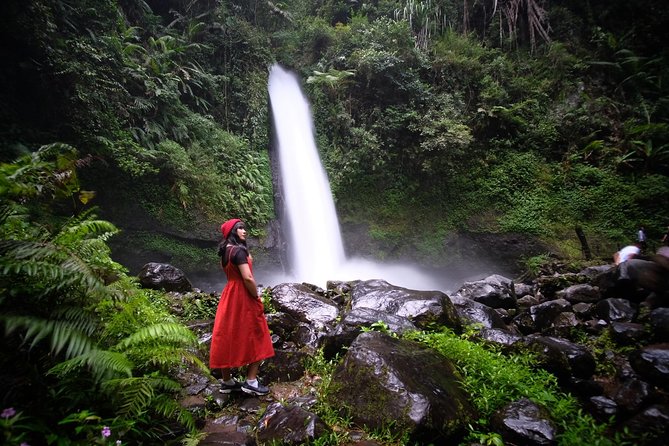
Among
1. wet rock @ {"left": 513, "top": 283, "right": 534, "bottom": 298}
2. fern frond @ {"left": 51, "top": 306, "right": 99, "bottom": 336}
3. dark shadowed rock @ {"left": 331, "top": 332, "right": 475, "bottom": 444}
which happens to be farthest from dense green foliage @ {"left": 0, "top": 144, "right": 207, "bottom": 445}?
wet rock @ {"left": 513, "top": 283, "right": 534, "bottom": 298}

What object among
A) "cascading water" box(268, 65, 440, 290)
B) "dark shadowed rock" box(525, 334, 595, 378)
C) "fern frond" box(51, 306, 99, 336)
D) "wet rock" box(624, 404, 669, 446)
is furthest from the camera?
"cascading water" box(268, 65, 440, 290)

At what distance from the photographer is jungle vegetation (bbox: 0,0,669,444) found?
7.64 m

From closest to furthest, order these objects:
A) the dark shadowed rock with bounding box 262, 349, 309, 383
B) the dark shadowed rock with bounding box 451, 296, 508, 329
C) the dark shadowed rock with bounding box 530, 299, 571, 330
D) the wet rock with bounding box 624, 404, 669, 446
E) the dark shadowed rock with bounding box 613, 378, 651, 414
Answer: the wet rock with bounding box 624, 404, 669, 446 < the dark shadowed rock with bounding box 613, 378, 651, 414 < the dark shadowed rock with bounding box 262, 349, 309, 383 < the dark shadowed rock with bounding box 451, 296, 508, 329 < the dark shadowed rock with bounding box 530, 299, 571, 330

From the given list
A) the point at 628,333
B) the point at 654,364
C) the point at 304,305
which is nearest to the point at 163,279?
the point at 304,305

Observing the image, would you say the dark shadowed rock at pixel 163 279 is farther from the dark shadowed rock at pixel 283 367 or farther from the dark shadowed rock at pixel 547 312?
the dark shadowed rock at pixel 547 312

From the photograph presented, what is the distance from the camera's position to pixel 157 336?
2611 mm

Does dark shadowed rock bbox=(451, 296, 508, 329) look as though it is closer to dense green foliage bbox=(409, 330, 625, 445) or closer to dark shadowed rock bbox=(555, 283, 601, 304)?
dense green foliage bbox=(409, 330, 625, 445)

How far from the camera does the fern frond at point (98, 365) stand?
6.96ft

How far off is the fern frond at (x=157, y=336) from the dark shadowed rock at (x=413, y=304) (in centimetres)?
290

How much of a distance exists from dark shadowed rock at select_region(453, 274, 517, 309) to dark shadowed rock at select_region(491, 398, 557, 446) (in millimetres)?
3935

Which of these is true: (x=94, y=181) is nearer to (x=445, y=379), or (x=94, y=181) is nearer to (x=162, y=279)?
(x=162, y=279)

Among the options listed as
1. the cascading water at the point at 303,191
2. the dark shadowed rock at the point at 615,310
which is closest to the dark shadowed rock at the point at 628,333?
the dark shadowed rock at the point at 615,310

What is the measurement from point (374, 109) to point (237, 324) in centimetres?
1134

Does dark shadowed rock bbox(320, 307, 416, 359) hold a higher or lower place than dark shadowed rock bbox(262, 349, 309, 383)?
higher
